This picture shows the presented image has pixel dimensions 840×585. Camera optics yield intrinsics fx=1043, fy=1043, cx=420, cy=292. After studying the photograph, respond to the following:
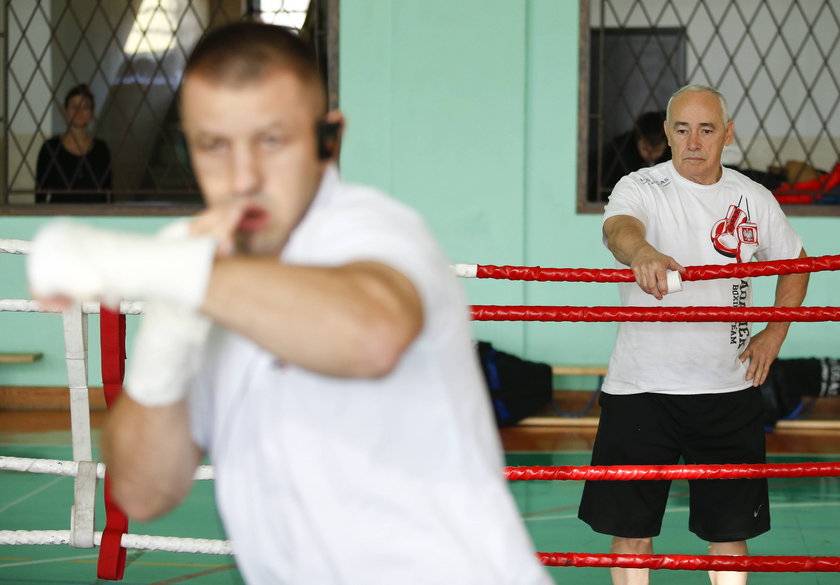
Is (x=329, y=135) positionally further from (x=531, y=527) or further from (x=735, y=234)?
(x=531, y=527)

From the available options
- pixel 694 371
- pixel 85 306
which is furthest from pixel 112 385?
pixel 694 371

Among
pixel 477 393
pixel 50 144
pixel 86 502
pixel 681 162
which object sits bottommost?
pixel 86 502

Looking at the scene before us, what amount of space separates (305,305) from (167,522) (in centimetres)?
366

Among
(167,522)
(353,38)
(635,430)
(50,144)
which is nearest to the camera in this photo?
(635,430)

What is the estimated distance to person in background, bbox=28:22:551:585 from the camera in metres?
0.96

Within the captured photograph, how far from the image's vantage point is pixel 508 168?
21.0 feet

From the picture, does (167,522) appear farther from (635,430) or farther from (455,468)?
(455,468)

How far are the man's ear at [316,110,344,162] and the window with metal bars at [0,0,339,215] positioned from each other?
5.47 metres

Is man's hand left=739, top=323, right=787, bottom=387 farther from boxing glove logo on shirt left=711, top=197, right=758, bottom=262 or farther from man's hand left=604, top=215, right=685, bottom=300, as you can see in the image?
man's hand left=604, top=215, right=685, bottom=300

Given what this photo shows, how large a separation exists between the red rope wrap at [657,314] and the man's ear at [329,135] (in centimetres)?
153

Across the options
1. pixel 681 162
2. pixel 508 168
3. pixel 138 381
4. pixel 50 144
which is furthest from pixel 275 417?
pixel 50 144

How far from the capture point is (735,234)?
3014 millimetres

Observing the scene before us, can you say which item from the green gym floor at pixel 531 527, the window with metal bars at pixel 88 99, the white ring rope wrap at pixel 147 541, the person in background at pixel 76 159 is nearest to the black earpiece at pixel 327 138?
the white ring rope wrap at pixel 147 541

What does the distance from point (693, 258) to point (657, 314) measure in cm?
48
